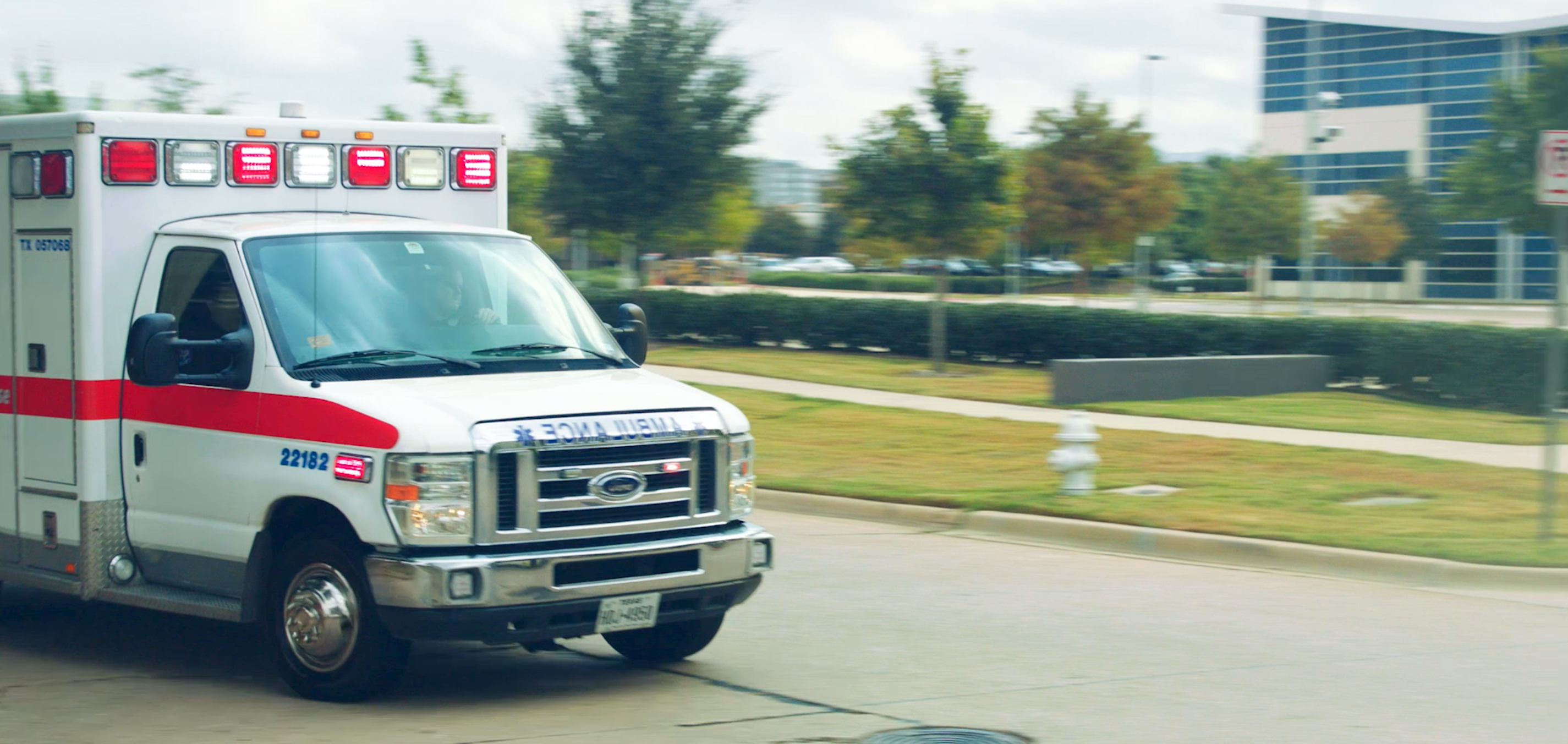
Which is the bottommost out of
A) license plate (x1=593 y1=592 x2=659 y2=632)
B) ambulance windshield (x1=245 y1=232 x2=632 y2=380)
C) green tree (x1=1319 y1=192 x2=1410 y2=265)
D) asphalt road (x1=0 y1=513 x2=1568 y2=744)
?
asphalt road (x1=0 y1=513 x2=1568 y2=744)

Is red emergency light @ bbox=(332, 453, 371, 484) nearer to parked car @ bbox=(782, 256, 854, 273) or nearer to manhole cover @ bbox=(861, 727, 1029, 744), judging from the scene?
manhole cover @ bbox=(861, 727, 1029, 744)

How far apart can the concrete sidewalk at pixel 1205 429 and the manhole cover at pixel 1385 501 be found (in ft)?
7.73

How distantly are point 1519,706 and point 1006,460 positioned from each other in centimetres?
834

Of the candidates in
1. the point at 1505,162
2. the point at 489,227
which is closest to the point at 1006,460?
the point at 489,227

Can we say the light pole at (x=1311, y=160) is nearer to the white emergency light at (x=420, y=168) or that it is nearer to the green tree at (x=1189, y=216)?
the green tree at (x=1189, y=216)

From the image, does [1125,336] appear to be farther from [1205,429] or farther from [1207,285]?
[1207,285]

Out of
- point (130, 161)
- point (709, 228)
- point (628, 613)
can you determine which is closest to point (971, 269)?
point (709, 228)

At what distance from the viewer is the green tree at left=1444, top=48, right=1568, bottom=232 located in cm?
4588

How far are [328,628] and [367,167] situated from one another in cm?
266

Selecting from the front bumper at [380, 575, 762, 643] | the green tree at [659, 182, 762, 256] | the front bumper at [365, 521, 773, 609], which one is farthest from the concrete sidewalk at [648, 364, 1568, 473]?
the front bumper at [380, 575, 762, 643]

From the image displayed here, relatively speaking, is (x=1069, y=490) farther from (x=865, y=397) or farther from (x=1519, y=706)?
(x=865, y=397)

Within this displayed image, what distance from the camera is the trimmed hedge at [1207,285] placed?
3137 inches

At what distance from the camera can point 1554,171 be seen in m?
10.7

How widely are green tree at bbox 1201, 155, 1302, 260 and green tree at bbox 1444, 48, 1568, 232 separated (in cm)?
740
